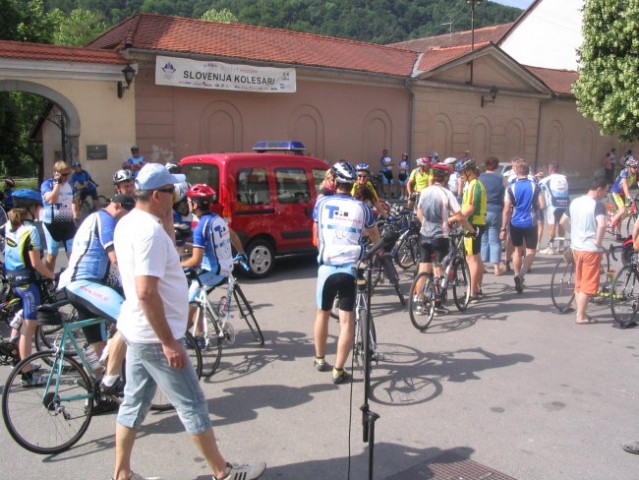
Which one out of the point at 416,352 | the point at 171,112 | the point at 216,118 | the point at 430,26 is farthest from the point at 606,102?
the point at 430,26

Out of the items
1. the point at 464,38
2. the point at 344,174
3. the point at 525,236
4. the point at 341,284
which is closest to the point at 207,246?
the point at 341,284

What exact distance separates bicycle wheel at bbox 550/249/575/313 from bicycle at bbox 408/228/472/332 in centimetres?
114

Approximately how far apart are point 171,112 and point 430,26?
5811 cm

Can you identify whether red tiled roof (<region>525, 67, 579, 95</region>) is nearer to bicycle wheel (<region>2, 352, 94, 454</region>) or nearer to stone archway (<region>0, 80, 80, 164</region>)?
stone archway (<region>0, 80, 80, 164</region>)

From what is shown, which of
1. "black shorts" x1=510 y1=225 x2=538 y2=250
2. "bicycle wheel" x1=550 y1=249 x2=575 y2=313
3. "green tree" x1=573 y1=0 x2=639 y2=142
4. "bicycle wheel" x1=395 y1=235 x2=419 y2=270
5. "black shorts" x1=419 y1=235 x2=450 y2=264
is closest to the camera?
"black shorts" x1=419 y1=235 x2=450 y2=264

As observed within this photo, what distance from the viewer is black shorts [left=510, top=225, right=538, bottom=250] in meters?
9.25

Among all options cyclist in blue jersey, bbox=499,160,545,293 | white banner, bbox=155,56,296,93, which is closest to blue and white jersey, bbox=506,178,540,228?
cyclist in blue jersey, bbox=499,160,545,293

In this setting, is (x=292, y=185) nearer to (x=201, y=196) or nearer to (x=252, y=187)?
(x=252, y=187)

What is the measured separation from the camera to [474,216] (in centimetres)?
918

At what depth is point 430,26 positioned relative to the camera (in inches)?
2736

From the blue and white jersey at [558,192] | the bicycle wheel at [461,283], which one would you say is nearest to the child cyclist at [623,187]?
the blue and white jersey at [558,192]

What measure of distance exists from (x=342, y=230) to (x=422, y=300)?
2.25 metres

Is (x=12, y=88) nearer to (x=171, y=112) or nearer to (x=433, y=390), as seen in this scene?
(x=171, y=112)

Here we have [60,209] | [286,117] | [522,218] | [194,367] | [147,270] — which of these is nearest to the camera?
[147,270]
